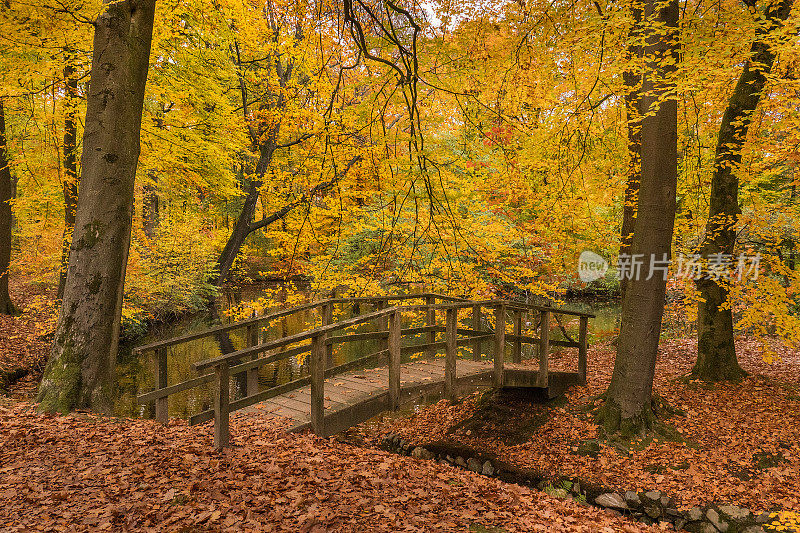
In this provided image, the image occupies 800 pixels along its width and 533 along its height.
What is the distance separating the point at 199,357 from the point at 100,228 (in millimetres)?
11805

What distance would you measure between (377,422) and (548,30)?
29.8ft

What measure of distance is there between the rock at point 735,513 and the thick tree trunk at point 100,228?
7.62 meters

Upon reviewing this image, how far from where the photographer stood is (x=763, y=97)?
7109 millimetres

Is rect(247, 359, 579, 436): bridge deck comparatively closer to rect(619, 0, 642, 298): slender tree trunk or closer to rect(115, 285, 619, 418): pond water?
rect(115, 285, 619, 418): pond water

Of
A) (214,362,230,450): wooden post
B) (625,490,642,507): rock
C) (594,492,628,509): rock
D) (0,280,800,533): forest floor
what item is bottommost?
(594,492,628,509): rock

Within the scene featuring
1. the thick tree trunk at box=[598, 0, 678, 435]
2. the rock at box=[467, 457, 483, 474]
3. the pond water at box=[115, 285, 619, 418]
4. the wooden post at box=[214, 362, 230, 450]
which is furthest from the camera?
the pond water at box=[115, 285, 619, 418]

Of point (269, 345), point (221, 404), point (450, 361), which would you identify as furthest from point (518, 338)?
point (221, 404)

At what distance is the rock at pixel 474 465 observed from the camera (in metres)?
7.75

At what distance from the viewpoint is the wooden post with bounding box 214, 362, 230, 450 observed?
414 cm

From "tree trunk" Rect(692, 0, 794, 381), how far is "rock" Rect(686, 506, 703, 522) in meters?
3.80

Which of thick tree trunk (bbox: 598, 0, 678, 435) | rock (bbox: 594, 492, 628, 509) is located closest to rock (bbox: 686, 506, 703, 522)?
rock (bbox: 594, 492, 628, 509)

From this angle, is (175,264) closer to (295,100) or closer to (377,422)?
(295,100)

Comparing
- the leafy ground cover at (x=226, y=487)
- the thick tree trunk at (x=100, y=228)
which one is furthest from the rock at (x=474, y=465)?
the thick tree trunk at (x=100, y=228)

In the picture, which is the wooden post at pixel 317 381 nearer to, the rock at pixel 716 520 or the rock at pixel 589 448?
the rock at pixel 589 448
